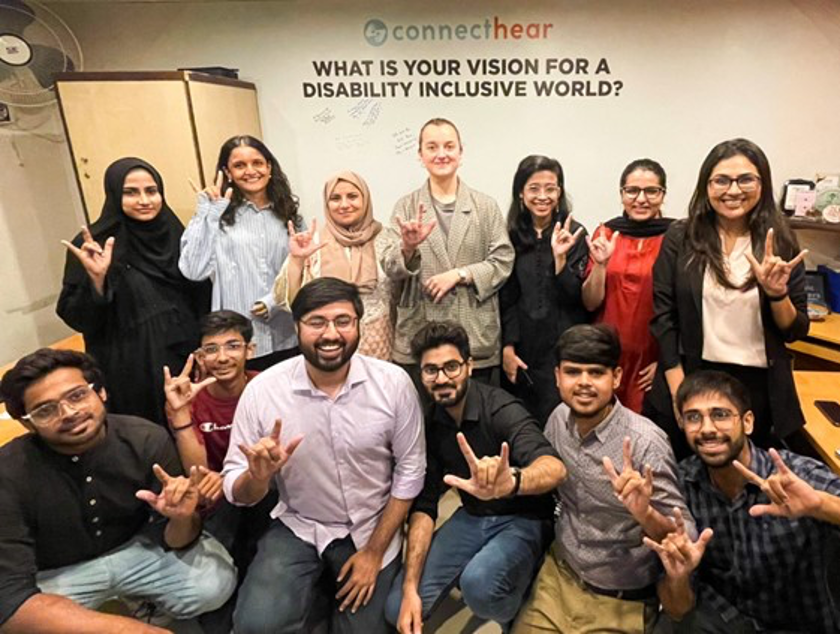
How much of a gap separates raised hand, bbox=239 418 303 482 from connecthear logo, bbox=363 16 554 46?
96.7 inches

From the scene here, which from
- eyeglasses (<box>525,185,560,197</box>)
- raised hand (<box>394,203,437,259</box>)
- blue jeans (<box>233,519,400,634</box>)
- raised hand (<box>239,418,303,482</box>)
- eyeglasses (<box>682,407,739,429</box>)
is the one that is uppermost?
eyeglasses (<box>525,185,560,197</box>)

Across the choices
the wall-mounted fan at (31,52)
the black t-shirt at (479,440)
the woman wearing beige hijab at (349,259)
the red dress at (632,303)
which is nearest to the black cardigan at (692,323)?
the red dress at (632,303)

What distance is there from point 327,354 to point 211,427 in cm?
61

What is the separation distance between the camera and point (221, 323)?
6.46 feet

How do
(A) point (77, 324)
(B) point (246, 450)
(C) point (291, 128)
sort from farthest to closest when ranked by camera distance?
(C) point (291, 128) < (A) point (77, 324) < (B) point (246, 450)

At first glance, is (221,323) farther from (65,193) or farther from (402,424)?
(65,193)

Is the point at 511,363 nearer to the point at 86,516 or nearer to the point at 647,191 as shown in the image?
the point at 647,191

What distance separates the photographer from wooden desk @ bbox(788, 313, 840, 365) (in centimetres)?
269

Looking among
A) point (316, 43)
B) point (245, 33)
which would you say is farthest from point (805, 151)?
point (245, 33)

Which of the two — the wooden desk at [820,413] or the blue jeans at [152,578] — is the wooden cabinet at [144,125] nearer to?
the blue jeans at [152,578]

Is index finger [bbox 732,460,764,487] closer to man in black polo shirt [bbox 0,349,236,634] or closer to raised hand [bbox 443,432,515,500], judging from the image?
raised hand [bbox 443,432,515,500]

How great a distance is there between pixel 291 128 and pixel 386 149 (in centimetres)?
59

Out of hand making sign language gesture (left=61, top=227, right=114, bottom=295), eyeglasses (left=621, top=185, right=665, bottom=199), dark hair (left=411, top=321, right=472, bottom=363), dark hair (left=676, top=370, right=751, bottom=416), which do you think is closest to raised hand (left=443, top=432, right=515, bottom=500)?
dark hair (left=411, top=321, right=472, bottom=363)

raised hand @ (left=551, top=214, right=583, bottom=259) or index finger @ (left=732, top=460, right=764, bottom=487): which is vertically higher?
raised hand @ (left=551, top=214, right=583, bottom=259)
